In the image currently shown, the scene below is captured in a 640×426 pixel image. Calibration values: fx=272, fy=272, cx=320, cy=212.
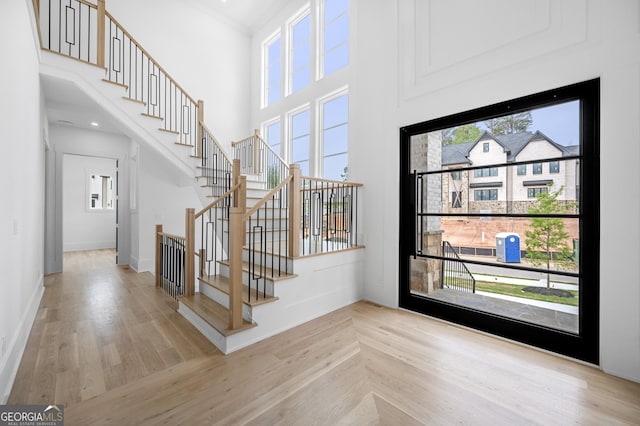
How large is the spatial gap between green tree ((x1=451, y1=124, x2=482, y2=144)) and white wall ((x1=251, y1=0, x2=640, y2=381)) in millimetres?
225

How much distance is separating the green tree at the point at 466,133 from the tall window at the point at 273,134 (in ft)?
12.6

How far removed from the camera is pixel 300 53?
5770 millimetres

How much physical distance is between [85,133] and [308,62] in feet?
16.9

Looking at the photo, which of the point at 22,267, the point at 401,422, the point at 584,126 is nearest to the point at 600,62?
the point at 584,126

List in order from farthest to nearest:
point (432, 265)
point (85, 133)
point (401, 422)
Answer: point (85, 133)
point (432, 265)
point (401, 422)

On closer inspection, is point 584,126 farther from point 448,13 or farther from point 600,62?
point 448,13

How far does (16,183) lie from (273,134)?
15.5 feet

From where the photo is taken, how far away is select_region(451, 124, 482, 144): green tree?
2926 millimetres

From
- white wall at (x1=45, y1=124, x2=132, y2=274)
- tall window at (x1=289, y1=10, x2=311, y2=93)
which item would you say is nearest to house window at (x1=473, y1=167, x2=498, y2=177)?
tall window at (x1=289, y1=10, x2=311, y2=93)

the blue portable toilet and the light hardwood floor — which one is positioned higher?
the blue portable toilet

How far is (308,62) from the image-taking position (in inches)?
217

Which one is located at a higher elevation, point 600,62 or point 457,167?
point 600,62
